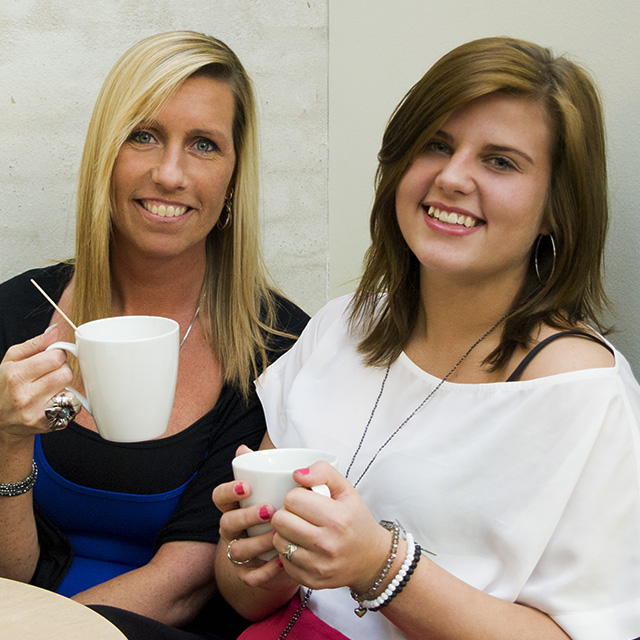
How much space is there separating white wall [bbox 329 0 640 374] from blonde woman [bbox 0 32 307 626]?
1.69ft

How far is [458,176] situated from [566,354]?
0.29 m

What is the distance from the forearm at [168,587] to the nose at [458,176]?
78 centimetres

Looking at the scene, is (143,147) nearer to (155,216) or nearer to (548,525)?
(155,216)

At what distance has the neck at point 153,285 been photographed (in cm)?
163

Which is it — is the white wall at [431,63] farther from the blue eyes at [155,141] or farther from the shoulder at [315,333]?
the blue eyes at [155,141]

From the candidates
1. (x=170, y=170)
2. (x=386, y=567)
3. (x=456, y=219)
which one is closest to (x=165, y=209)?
(x=170, y=170)

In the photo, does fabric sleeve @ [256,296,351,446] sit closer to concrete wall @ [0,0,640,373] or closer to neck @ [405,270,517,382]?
neck @ [405,270,517,382]

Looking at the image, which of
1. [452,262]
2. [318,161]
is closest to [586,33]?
[452,262]

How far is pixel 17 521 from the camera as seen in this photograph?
1323mm

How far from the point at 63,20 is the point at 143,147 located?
2.15ft

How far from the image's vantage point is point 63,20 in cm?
195

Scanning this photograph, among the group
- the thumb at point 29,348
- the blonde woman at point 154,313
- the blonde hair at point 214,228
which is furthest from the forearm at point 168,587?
the thumb at point 29,348

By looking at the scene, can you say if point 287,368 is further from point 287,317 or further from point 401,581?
point 401,581

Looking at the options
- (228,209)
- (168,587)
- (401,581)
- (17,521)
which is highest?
(228,209)
